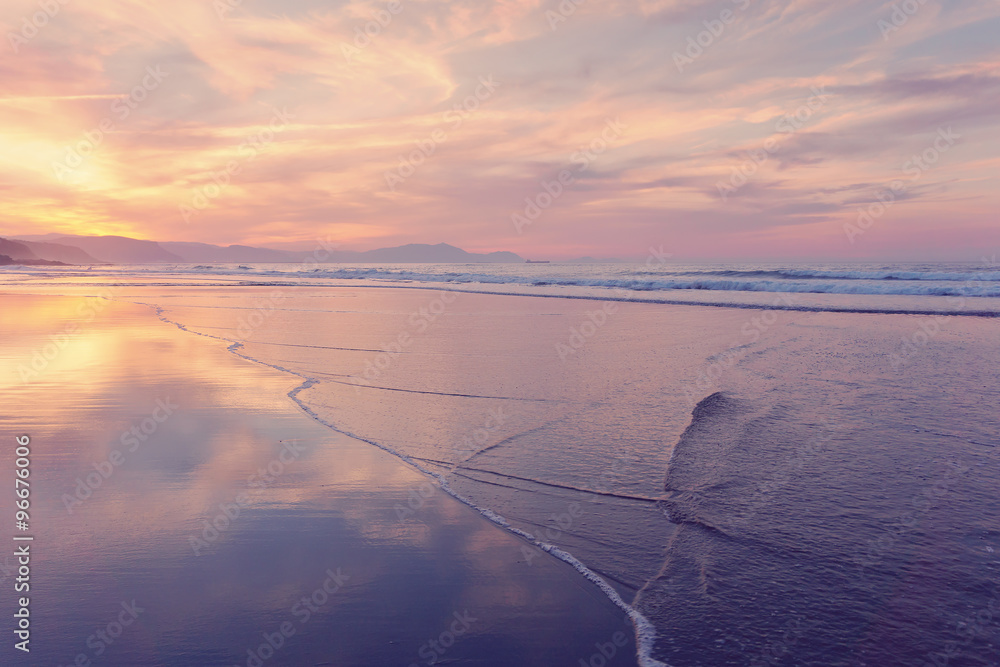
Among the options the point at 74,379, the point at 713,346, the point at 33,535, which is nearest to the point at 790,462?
the point at 33,535

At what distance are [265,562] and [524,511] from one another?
1907 mm

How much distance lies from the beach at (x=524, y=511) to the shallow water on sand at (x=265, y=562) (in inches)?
0.8

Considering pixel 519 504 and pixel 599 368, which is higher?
pixel 599 368

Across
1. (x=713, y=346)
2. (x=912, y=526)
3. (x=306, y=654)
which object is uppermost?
(x=713, y=346)

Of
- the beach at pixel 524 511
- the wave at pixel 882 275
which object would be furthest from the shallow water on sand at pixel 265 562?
the wave at pixel 882 275

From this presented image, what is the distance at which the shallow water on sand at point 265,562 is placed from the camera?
3027 millimetres

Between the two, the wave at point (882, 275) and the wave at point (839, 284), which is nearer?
the wave at point (839, 284)

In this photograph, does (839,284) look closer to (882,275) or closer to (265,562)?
(882,275)

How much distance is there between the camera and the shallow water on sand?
3.03 m

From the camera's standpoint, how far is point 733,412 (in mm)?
7426

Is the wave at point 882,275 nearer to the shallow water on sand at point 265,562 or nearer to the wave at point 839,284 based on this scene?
the wave at point 839,284

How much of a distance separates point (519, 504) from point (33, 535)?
11.7 feet

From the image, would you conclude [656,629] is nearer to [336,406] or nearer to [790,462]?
[790,462]

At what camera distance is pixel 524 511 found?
15.2 feet
